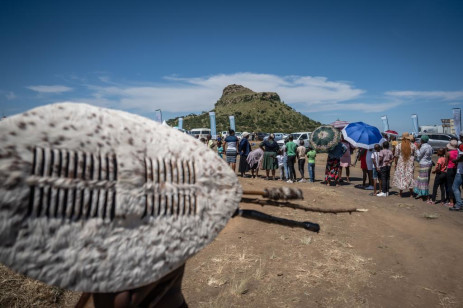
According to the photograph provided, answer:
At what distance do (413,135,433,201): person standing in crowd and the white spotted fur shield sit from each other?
26.5 ft

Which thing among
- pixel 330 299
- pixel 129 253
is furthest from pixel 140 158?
pixel 330 299

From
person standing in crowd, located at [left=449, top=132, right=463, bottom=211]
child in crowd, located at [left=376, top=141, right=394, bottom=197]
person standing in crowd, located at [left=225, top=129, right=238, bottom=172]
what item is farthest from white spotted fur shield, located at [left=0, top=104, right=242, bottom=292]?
person standing in crowd, located at [left=225, top=129, right=238, bottom=172]

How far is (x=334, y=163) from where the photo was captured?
33.4 feet

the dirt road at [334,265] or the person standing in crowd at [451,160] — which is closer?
the dirt road at [334,265]

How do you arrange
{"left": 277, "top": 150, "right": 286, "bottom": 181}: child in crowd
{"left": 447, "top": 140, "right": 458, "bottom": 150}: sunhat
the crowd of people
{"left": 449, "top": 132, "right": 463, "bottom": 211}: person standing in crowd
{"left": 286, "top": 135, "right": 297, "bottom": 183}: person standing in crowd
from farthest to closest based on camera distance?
{"left": 277, "top": 150, "right": 286, "bottom": 181}: child in crowd
{"left": 286, "top": 135, "right": 297, "bottom": 183}: person standing in crowd
the crowd of people
{"left": 447, "top": 140, "right": 458, "bottom": 150}: sunhat
{"left": 449, "top": 132, "right": 463, "bottom": 211}: person standing in crowd

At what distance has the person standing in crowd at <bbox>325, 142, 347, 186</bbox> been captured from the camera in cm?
978

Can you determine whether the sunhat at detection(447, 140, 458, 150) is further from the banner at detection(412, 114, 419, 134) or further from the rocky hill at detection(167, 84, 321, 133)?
the rocky hill at detection(167, 84, 321, 133)

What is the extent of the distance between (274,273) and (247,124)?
59403mm

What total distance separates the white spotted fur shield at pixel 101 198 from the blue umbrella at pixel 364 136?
28.0 ft

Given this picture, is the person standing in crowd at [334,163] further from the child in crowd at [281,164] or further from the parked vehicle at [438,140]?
the parked vehicle at [438,140]

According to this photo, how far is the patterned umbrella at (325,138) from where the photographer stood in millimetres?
9224

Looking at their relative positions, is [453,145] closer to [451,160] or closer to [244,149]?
[451,160]

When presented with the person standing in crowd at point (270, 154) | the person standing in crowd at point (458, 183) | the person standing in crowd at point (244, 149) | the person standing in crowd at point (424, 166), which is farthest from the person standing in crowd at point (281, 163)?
the person standing in crowd at point (458, 183)

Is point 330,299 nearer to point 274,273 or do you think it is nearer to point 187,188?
point 274,273
